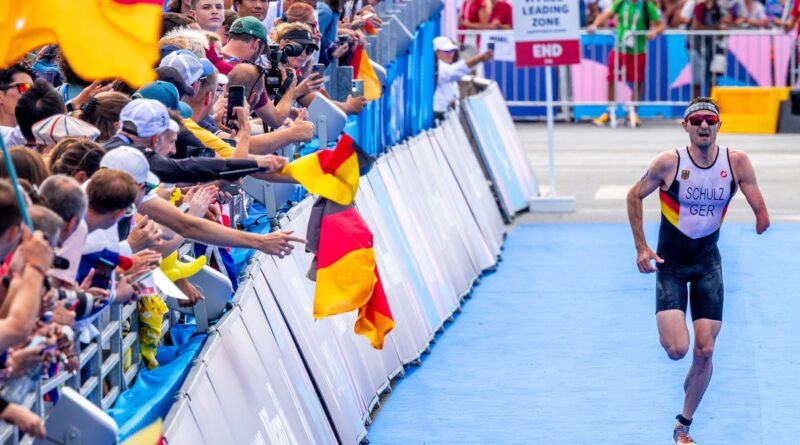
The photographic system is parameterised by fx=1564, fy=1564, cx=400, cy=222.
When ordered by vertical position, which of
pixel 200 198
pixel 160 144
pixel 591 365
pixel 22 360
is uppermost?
pixel 160 144

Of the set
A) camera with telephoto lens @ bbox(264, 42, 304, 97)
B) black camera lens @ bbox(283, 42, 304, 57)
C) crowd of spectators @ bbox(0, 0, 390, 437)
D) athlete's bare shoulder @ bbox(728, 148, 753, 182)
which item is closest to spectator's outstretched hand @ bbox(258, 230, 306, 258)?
crowd of spectators @ bbox(0, 0, 390, 437)

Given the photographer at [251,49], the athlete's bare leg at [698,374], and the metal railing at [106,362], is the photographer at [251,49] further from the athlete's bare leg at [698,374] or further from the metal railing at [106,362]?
the athlete's bare leg at [698,374]

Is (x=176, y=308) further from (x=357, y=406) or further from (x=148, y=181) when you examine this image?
(x=357, y=406)

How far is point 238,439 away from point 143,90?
6.02ft

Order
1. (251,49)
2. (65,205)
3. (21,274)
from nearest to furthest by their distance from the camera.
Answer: (21,274)
(65,205)
(251,49)

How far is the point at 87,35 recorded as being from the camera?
19.3ft

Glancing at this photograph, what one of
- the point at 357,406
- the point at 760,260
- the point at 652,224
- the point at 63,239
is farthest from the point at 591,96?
the point at 63,239

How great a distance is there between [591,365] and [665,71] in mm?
17625

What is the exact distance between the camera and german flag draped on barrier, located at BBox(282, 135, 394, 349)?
28.3ft

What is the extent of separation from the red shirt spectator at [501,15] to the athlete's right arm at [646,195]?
1828cm

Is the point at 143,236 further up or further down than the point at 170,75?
further down

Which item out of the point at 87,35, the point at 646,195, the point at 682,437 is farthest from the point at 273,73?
the point at 87,35

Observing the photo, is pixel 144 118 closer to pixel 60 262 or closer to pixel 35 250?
pixel 60 262

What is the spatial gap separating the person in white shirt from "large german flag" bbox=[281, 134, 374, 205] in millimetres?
10077
